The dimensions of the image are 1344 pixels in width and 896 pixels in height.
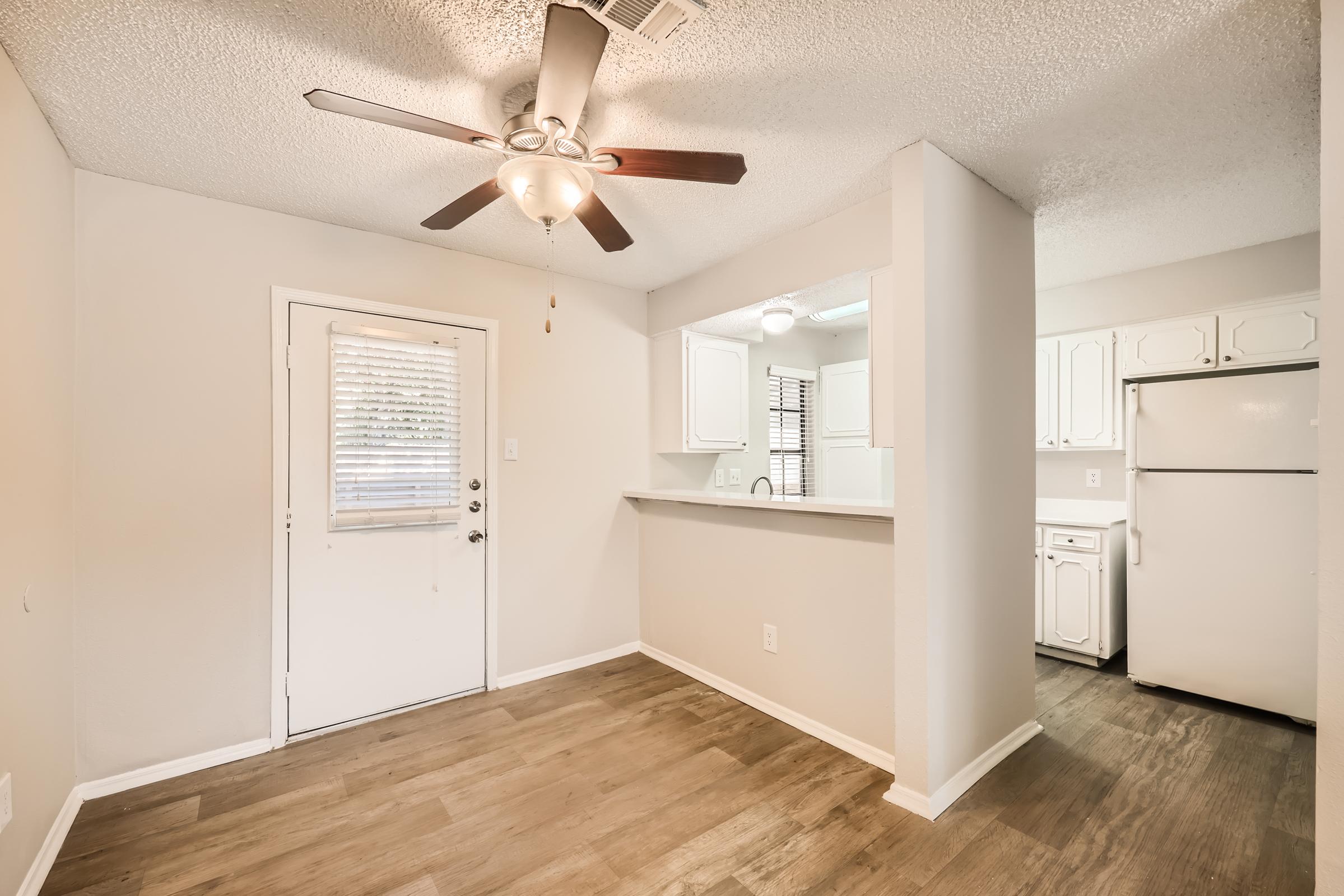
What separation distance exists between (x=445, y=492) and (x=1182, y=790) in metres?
3.42

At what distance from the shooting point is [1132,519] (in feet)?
10.4

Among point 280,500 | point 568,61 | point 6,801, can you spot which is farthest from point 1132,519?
point 6,801

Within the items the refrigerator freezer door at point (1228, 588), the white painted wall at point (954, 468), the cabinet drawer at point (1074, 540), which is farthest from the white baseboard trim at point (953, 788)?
the cabinet drawer at point (1074, 540)

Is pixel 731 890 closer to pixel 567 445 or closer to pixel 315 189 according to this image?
pixel 567 445

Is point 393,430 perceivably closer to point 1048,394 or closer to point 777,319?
point 777,319

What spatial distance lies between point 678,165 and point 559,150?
1.22 ft

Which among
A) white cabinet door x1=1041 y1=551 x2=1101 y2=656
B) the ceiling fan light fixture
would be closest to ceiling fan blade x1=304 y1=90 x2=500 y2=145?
the ceiling fan light fixture

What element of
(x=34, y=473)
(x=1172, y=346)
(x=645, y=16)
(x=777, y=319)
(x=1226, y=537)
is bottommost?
(x=1226, y=537)

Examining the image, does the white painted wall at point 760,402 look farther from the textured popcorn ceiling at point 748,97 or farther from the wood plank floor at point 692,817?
the textured popcorn ceiling at point 748,97

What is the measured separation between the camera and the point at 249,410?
8.32ft

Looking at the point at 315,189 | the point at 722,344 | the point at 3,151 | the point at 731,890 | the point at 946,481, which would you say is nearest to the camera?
the point at 3,151

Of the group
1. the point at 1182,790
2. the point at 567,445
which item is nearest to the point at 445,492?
the point at 567,445

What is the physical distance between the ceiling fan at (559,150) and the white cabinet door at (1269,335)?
3153mm

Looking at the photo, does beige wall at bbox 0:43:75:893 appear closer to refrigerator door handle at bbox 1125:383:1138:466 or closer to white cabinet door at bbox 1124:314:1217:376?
refrigerator door handle at bbox 1125:383:1138:466
